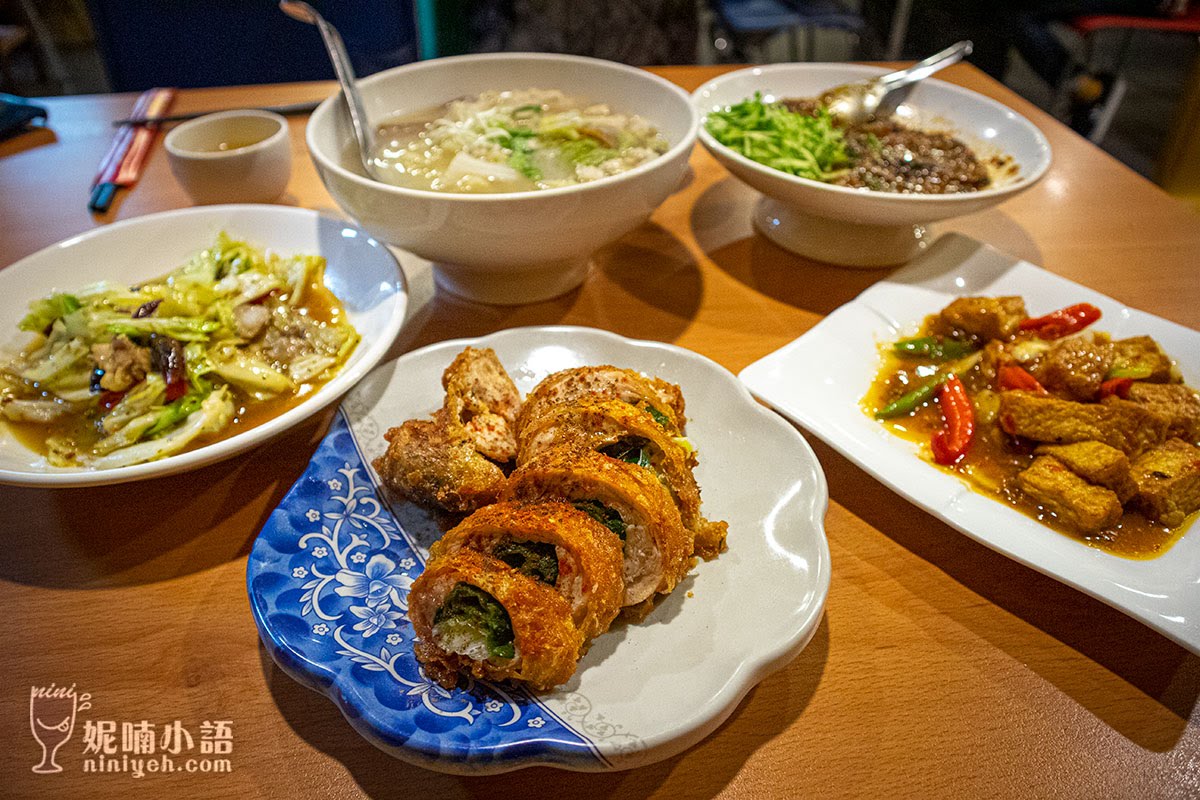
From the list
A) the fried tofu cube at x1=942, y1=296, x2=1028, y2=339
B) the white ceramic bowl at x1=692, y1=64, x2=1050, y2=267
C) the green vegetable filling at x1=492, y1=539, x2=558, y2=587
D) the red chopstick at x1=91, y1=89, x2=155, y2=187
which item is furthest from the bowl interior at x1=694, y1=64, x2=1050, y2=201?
the red chopstick at x1=91, y1=89, x2=155, y2=187

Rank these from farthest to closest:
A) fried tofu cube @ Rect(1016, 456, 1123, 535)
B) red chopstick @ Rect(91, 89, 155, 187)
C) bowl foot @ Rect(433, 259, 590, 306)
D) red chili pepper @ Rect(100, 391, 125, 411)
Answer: red chopstick @ Rect(91, 89, 155, 187)
bowl foot @ Rect(433, 259, 590, 306)
red chili pepper @ Rect(100, 391, 125, 411)
fried tofu cube @ Rect(1016, 456, 1123, 535)

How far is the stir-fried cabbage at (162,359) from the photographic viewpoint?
1635 mm

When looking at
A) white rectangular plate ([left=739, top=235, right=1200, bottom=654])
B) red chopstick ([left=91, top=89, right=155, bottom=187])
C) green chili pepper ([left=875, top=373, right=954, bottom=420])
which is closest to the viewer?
white rectangular plate ([left=739, top=235, right=1200, bottom=654])

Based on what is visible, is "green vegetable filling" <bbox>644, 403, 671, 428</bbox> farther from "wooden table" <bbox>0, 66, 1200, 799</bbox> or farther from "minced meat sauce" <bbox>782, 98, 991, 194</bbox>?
"minced meat sauce" <bbox>782, 98, 991, 194</bbox>

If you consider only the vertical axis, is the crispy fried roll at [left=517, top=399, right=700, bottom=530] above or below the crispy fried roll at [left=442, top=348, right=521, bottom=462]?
above

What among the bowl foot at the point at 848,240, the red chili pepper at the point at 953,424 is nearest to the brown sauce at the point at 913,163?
the bowl foot at the point at 848,240

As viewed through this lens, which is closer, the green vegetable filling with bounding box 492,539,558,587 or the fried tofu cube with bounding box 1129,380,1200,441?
the green vegetable filling with bounding box 492,539,558,587

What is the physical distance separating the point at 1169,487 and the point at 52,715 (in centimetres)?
223

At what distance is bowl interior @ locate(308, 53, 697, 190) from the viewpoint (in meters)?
2.40

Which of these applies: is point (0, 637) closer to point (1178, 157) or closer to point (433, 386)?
point (433, 386)

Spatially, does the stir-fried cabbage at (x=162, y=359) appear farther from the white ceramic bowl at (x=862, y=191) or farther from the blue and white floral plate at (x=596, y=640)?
the white ceramic bowl at (x=862, y=191)

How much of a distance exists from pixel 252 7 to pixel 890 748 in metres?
5.02

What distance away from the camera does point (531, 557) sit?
4.00ft

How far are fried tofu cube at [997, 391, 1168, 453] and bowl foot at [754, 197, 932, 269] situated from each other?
875mm
